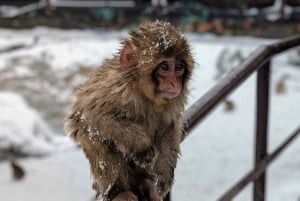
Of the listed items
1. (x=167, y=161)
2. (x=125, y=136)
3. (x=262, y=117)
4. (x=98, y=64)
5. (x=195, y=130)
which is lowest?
(x=195, y=130)

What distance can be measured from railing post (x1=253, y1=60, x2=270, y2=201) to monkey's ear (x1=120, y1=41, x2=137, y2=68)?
949 millimetres

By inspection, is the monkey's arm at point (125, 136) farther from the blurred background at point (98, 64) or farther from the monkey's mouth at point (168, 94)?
the blurred background at point (98, 64)

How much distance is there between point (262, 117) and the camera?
92.4 inches

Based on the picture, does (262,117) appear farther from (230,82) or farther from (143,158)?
Result: (143,158)

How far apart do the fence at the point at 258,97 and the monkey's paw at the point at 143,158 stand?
1.03ft

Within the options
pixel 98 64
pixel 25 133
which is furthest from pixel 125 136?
pixel 25 133

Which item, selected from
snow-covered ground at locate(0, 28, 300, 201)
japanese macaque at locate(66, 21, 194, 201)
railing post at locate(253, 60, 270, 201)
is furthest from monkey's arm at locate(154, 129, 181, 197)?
snow-covered ground at locate(0, 28, 300, 201)

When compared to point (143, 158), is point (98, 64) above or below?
below

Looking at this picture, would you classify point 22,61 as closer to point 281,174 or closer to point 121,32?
point 121,32

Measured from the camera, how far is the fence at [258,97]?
177 cm

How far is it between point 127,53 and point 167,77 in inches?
4.6

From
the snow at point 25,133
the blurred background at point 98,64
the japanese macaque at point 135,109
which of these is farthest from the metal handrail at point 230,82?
the snow at point 25,133

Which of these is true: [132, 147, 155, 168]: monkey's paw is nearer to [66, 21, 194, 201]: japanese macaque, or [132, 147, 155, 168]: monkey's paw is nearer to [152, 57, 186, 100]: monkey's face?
[66, 21, 194, 201]: japanese macaque

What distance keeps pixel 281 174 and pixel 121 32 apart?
4780mm
